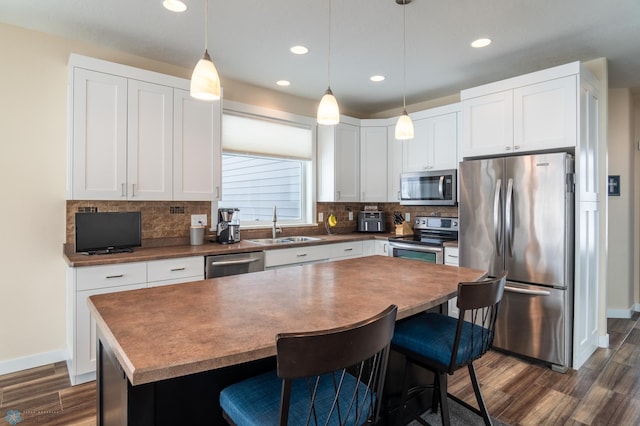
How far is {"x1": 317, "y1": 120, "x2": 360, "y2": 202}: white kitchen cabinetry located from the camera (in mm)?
4512

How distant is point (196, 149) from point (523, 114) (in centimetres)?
293

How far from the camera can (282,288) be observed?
69.2 inches

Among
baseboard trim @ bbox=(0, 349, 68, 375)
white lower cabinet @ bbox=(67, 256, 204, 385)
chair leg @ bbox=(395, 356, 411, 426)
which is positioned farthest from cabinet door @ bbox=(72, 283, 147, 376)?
chair leg @ bbox=(395, 356, 411, 426)

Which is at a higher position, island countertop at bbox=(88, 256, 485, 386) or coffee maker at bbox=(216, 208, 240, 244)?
coffee maker at bbox=(216, 208, 240, 244)

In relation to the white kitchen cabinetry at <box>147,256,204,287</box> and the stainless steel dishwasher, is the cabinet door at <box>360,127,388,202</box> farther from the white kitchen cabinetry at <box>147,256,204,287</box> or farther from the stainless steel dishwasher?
the white kitchen cabinetry at <box>147,256,204,287</box>

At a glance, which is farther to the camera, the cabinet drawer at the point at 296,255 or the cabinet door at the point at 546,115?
the cabinet drawer at the point at 296,255

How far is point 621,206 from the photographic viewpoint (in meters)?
4.17

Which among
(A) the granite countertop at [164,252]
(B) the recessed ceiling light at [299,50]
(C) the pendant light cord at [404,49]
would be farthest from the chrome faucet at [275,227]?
(C) the pendant light cord at [404,49]

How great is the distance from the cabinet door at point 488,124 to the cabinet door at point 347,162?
5.05 feet

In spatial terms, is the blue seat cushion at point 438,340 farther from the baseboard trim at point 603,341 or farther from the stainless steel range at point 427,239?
the baseboard trim at point 603,341

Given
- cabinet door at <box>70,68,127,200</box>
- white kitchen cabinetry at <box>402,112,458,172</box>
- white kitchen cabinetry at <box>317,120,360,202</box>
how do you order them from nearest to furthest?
cabinet door at <box>70,68,127,200</box>
white kitchen cabinetry at <box>402,112,458,172</box>
white kitchen cabinetry at <box>317,120,360,202</box>

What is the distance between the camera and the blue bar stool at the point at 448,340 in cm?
155

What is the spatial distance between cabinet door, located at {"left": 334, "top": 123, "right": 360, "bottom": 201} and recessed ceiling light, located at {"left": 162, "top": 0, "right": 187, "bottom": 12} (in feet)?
7.83

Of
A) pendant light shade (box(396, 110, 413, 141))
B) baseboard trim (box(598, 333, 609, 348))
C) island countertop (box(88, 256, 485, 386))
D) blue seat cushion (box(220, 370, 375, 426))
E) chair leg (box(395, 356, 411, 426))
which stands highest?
pendant light shade (box(396, 110, 413, 141))
